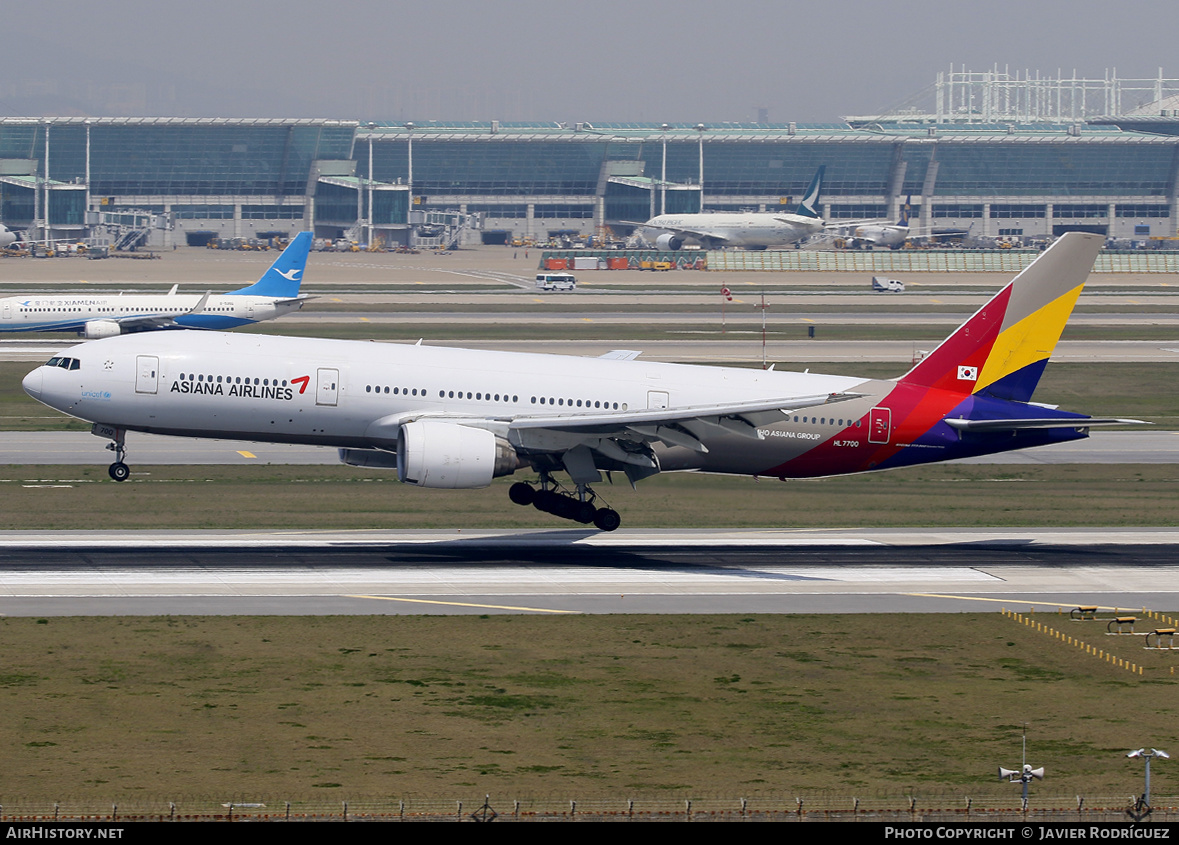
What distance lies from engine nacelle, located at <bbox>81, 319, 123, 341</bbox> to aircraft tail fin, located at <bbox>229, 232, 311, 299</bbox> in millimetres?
9499

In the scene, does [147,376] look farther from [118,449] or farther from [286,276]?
[286,276]

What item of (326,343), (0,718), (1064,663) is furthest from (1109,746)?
(326,343)

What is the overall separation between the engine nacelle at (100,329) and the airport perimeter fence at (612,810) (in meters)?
86.4

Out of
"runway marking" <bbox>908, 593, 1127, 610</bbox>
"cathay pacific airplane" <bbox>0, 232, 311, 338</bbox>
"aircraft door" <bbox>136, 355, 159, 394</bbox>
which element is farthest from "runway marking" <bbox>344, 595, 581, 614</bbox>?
"cathay pacific airplane" <bbox>0, 232, 311, 338</bbox>

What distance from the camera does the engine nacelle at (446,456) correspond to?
131 feet

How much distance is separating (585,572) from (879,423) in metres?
11.7

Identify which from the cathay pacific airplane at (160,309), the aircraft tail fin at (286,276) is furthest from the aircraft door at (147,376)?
the aircraft tail fin at (286,276)

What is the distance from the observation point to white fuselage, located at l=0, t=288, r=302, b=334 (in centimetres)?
10519

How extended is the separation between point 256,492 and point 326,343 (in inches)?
402

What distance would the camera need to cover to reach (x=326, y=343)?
146 ft

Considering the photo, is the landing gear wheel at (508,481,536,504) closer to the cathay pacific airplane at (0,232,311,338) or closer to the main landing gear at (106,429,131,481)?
the main landing gear at (106,429,131,481)

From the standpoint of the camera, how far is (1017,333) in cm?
4531

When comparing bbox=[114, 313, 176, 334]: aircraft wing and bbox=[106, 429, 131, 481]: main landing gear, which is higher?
bbox=[114, 313, 176, 334]: aircraft wing
